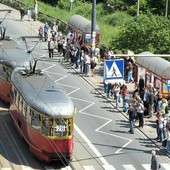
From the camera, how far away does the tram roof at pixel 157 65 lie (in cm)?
3609

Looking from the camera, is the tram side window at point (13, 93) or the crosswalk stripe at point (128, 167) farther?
the tram side window at point (13, 93)

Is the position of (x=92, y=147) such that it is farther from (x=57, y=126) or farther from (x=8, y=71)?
(x=8, y=71)

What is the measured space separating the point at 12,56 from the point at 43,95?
9.05 meters

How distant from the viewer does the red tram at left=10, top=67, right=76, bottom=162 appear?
26.5 meters

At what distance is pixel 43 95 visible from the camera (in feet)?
90.5

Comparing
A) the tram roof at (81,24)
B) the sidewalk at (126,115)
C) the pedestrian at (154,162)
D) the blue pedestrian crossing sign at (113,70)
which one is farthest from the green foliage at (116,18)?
the pedestrian at (154,162)

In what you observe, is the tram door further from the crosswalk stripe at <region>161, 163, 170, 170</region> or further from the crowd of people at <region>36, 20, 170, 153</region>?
the crosswalk stripe at <region>161, 163, 170, 170</region>

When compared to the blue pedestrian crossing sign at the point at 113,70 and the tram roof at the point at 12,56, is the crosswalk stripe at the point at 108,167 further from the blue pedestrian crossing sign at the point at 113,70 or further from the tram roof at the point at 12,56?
the tram roof at the point at 12,56

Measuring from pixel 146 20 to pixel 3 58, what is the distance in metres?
13.5

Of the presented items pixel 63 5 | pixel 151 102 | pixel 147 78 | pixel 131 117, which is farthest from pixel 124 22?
pixel 131 117

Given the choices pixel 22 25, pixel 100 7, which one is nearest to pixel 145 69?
pixel 22 25

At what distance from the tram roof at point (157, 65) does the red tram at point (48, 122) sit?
9.26m

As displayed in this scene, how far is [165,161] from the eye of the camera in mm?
28359

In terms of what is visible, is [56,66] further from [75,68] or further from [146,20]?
[146,20]
